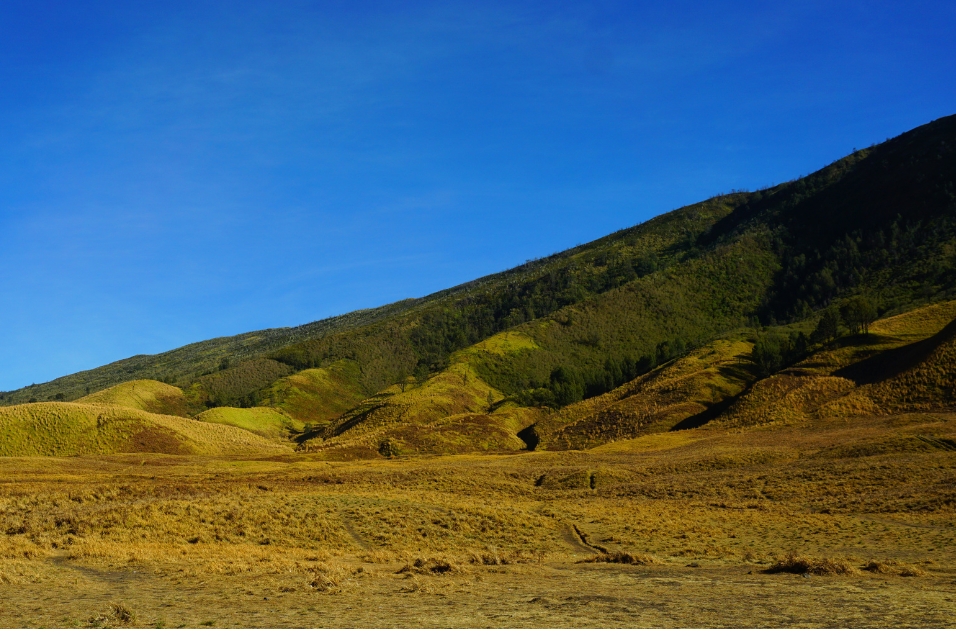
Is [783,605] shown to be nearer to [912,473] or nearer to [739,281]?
[912,473]

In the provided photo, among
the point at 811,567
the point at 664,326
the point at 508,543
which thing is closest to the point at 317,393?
the point at 664,326

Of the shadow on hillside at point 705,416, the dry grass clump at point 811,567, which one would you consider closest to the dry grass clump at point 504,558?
the dry grass clump at point 811,567

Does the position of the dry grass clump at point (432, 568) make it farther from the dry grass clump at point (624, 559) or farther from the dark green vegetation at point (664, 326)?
the dark green vegetation at point (664, 326)

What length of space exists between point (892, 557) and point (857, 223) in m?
185

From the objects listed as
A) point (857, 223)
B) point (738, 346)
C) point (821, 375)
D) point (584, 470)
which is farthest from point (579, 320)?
point (584, 470)

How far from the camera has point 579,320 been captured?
594ft

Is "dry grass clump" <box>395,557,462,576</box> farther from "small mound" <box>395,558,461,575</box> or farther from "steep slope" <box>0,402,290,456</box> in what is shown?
"steep slope" <box>0,402,290,456</box>

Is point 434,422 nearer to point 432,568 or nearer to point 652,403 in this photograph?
point 652,403

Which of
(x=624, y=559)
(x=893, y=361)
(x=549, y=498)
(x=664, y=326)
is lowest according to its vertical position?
(x=893, y=361)

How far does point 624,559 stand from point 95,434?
8012 centimetres

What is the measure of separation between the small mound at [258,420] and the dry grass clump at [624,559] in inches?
4040

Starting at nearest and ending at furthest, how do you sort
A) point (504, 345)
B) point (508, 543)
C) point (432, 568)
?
1. point (432, 568)
2. point (508, 543)
3. point (504, 345)

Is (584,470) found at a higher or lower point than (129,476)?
lower

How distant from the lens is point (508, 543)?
34406 millimetres
